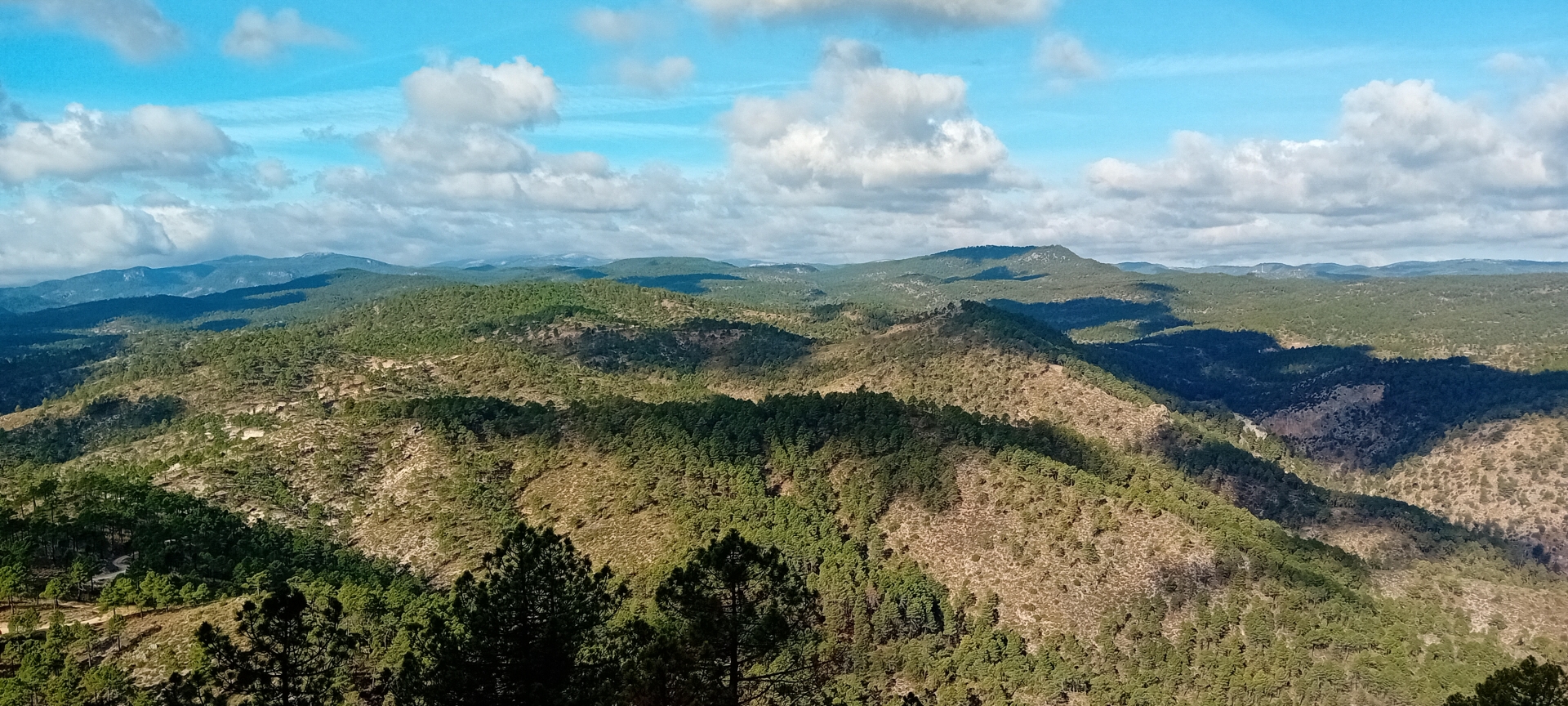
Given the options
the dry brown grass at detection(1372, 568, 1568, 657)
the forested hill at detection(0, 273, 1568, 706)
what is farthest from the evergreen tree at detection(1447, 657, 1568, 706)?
the dry brown grass at detection(1372, 568, 1568, 657)

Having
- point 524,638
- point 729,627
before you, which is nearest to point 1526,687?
point 729,627

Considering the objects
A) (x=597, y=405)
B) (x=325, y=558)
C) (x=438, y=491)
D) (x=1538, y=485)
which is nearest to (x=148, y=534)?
(x=325, y=558)

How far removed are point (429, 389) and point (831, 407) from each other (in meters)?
98.6

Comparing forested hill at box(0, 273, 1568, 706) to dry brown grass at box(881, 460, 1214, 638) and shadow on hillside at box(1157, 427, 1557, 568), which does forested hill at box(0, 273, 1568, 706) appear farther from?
shadow on hillside at box(1157, 427, 1557, 568)

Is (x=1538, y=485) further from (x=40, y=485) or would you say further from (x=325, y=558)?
(x=40, y=485)

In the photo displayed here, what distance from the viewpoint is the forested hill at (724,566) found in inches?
1716

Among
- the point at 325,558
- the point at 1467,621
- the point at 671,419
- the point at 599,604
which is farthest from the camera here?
the point at 671,419

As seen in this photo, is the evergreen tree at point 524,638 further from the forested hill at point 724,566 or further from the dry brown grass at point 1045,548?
the dry brown grass at point 1045,548

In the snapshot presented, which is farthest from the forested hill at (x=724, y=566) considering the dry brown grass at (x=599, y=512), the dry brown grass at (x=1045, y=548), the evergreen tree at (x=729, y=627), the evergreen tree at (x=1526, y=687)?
the evergreen tree at (x=1526, y=687)

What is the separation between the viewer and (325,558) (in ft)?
377

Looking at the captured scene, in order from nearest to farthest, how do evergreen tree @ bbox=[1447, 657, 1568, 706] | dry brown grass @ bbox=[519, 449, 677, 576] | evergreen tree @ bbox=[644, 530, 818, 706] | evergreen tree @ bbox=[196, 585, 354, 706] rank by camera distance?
evergreen tree @ bbox=[1447, 657, 1568, 706] < evergreen tree @ bbox=[644, 530, 818, 706] < evergreen tree @ bbox=[196, 585, 354, 706] < dry brown grass @ bbox=[519, 449, 677, 576]

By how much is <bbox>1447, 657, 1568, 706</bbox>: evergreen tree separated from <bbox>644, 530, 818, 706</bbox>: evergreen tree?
29.5m

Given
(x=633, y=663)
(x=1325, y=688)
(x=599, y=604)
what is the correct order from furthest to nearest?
1. (x=1325, y=688)
2. (x=599, y=604)
3. (x=633, y=663)

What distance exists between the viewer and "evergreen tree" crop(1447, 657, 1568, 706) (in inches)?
1369
